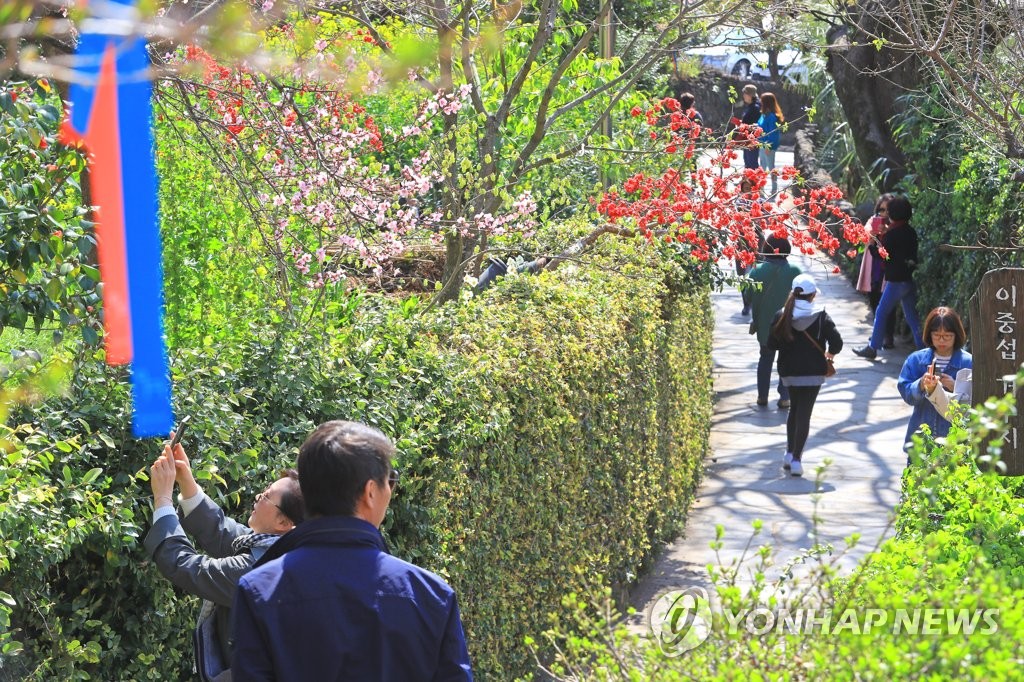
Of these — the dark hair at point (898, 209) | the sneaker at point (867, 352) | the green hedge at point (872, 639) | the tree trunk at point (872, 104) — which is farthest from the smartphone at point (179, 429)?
the tree trunk at point (872, 104)

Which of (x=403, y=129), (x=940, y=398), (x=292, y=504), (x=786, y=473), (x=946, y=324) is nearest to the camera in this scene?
(x=292, y=504)

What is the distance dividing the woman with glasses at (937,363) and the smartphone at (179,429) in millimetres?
4909

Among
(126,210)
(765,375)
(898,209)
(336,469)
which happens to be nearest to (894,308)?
(898,209)

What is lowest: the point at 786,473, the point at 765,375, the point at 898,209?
the point at 786,473

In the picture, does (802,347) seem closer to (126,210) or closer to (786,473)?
(786,473)

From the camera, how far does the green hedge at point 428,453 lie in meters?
3.23

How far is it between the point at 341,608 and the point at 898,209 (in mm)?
12908

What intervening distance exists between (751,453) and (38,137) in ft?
27.4

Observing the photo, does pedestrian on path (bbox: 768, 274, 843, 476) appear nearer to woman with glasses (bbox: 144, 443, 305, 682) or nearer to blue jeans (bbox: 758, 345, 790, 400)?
blue jeans (bbox: 758, 345, 790, 400)

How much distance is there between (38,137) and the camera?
3998 mm

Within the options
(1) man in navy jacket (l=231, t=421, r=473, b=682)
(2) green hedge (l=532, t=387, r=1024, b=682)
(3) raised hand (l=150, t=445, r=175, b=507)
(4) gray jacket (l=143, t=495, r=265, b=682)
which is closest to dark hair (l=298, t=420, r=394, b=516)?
(1) man in navy jacket (l=231, t=421, r=473, b=682)

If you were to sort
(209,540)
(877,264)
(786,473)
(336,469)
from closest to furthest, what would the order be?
(336,469), (209,540), (786,473), (877,264)

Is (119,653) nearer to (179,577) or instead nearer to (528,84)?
(179,577)

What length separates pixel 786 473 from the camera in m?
10.6
